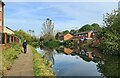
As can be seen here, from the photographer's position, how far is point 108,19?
4816 centimetres

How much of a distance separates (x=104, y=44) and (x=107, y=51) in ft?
8.14

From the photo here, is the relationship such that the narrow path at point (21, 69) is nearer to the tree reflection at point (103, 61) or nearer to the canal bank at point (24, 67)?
the canal bank at point (24, 67)

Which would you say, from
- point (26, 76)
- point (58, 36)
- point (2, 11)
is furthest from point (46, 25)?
point (26, 76)

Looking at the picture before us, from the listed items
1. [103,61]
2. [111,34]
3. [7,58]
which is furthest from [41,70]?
[111,34]

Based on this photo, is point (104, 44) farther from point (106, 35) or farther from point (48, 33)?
point (48, 33)

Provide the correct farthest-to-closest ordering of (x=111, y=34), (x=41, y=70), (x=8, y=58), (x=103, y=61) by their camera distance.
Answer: (x=111, y=34), (x=103, y=61), (x=8, y=58), (x=41, y=70)

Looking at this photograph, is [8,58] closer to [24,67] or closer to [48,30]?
[24,67]

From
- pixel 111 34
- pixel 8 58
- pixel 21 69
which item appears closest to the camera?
pixel 21 69

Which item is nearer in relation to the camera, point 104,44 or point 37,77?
point 37,77

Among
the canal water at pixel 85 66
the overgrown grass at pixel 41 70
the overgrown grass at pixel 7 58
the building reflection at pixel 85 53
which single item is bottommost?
the canal water at pixel 85 66

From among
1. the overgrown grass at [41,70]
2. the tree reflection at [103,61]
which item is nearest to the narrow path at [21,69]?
the overgrown grass at [41,70]

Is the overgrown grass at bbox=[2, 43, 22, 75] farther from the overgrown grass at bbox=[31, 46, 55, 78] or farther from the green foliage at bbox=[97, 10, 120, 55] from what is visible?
the green foliage at bbox=[97, 10, 120, 55]

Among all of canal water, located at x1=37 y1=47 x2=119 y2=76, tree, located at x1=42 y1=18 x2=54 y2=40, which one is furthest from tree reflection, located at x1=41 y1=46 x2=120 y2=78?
tree, located at x1=42 y1=18 x2=54 y2=40

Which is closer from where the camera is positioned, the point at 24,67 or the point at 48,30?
the point at 24,67
